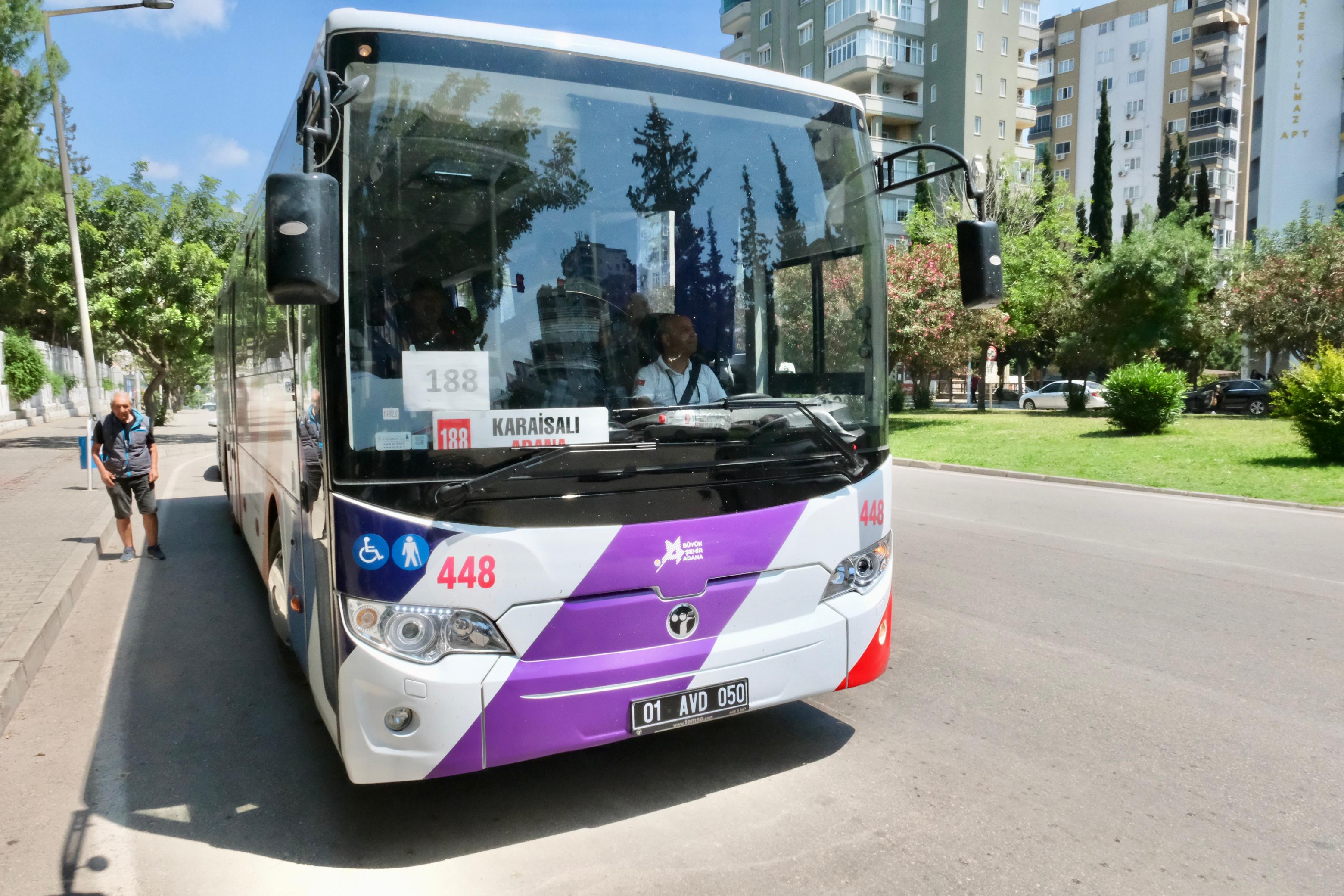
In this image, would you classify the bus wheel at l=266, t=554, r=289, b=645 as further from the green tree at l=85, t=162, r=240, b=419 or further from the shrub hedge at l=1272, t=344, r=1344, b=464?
the green tree at l=85, t=162, r=240, b=419

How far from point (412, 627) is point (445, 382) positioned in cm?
87

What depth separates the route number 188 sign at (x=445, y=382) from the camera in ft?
10.9

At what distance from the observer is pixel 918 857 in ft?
10.9

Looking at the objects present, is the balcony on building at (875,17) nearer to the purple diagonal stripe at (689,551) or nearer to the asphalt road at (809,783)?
the asphalt road at (809,783)

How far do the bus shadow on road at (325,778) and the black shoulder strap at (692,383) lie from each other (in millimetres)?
1628

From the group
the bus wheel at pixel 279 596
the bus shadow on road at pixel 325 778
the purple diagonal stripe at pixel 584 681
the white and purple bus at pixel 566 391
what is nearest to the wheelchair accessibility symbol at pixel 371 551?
Answer: the white and purple bus at pixel 566 391

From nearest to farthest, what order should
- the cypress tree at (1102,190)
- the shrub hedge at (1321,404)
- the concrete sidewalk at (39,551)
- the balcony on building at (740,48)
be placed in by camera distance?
1. the concrete sidewalk at (39,551)
2. the shrub hedge at (1321,404)
3. the cypress tree at (1102,190)
4. the balcony on building at (740,48)

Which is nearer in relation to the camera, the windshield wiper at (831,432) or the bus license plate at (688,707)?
the bus license plate at (688,707)

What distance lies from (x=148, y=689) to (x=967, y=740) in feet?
15.2

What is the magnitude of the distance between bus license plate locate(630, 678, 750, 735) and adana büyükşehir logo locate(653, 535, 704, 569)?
0.50 m

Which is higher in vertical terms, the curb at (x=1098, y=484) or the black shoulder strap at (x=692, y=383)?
the black shoulder strap at (x=692, y=383)

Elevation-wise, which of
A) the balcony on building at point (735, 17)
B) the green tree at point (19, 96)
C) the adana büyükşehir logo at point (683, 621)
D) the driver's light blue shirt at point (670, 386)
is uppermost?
the balcony on building at point (735, 17)

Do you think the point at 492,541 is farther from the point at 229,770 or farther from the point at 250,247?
the point at 250,247

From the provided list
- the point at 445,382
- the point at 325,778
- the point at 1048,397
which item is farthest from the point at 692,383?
the point at 1048,397
